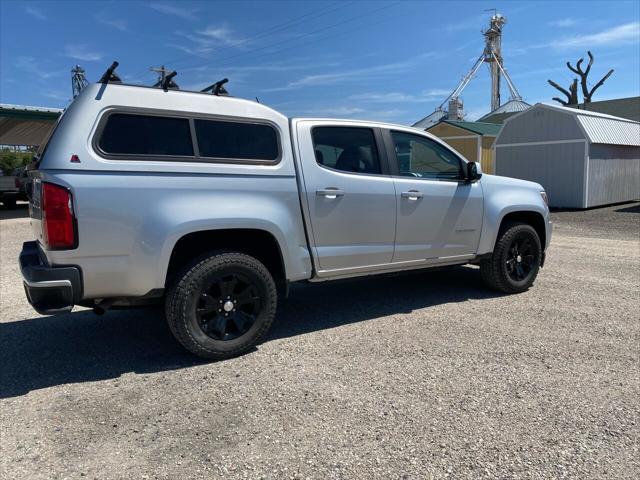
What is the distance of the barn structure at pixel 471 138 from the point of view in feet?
88.9

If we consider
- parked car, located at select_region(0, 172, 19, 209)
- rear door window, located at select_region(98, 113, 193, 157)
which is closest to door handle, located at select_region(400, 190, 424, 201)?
rear door window, located at select_region(98, 113, 193, 157)

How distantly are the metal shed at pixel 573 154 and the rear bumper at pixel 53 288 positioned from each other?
61.4 ft

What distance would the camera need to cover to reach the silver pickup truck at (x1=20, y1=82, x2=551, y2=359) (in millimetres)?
3457

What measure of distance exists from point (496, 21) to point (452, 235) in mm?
75214

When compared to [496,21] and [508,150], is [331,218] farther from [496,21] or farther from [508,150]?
[496,21]

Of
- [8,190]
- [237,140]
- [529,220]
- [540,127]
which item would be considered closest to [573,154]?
[540,127]

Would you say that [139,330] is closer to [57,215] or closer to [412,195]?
[57,215]

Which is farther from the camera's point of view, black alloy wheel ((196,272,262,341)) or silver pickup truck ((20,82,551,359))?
black alloy wheel ((196,272,262,341))

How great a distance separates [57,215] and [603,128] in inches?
804

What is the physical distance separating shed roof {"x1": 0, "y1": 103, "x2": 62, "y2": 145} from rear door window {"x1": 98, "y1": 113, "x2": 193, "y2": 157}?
1320 centimetres

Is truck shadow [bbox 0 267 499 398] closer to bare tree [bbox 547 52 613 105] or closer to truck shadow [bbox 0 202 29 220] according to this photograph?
truck shadow [bbox 0 202 29 220]

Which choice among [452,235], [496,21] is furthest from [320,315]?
[496,21]

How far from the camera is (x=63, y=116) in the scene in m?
3.63

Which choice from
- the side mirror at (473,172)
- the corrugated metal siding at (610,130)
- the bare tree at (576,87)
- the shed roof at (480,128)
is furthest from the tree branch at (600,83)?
the side mirror at (473,172)
